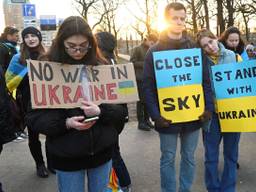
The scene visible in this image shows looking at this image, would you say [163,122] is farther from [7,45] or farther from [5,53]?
[7,45]

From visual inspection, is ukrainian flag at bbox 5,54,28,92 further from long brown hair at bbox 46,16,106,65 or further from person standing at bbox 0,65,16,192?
long brown hair at bbox 46,16,106,65

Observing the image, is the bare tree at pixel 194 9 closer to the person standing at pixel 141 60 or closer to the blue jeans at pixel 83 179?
the person standing at pixel 141 60

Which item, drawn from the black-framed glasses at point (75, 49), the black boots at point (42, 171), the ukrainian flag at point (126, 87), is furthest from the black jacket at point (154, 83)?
the black boots at point (42, 171)

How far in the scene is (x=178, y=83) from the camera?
3525 mm

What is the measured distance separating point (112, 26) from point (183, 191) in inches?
1418

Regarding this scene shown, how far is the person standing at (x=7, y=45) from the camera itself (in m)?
6.30

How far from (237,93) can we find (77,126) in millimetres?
2043

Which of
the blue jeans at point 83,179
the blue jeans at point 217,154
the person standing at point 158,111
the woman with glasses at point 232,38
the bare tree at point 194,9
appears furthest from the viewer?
the bare tree at point 194,9

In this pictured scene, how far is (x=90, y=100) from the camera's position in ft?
8.16

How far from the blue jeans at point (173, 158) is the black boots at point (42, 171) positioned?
5.83ft

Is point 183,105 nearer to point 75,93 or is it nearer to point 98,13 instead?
Result: point 75,93

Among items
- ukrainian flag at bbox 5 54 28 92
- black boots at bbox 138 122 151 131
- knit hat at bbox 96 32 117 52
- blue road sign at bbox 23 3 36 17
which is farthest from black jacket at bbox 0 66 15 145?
blue road sign at bbox 23 3 36 17

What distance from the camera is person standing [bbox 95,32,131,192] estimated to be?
3.74m

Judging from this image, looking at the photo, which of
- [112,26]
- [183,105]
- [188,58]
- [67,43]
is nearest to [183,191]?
[183,105]
